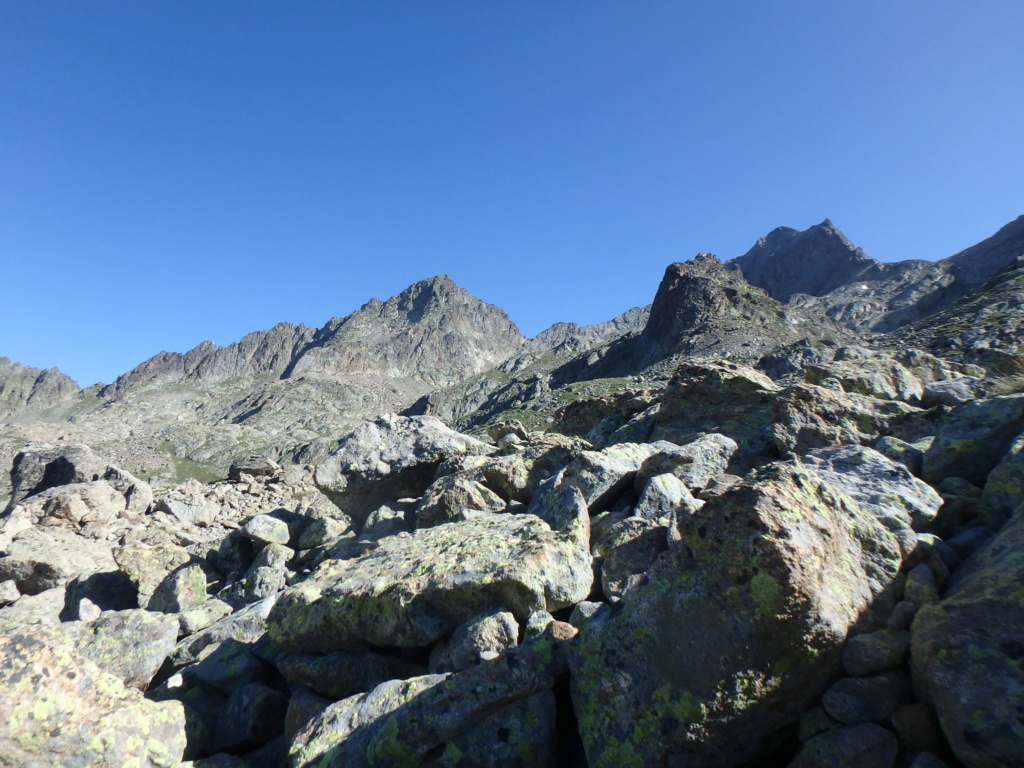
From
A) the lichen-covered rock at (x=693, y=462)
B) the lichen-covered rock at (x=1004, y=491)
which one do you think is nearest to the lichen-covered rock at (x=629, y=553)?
the lichen-covered rock at (x=693, y=462)

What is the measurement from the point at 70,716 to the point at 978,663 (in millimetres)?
Answer: 9225

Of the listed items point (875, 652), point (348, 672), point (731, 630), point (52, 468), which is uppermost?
point (52, 468)

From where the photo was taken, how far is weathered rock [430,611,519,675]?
6.43 m

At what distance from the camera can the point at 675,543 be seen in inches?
223

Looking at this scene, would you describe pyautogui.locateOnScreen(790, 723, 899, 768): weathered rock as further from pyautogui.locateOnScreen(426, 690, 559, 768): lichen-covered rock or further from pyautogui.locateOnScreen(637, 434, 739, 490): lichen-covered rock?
pyautogui.locateOnScreen(637, 434, 739, 490): lichen-covered rock

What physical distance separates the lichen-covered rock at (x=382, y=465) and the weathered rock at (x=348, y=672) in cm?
860

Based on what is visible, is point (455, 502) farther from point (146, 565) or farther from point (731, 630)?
point (146, 565)

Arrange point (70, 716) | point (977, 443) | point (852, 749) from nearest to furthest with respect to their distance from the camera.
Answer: point (852, 749)
point (70, 716)
point (977, 443)

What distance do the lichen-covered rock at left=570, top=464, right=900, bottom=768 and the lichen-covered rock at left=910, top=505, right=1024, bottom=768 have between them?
742 mm

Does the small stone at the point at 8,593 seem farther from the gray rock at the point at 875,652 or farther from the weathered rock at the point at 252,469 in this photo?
the weathered rock at the point at 252,469

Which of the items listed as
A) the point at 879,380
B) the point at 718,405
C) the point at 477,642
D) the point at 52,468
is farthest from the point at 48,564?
the point at 52,468

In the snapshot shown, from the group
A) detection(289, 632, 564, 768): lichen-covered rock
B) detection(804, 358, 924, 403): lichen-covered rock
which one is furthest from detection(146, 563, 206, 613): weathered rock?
detection(804, 358, 924, 403): lichen-covered rock

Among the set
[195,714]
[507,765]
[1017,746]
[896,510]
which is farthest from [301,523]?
[1017,746]

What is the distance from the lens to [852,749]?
4012 mm
